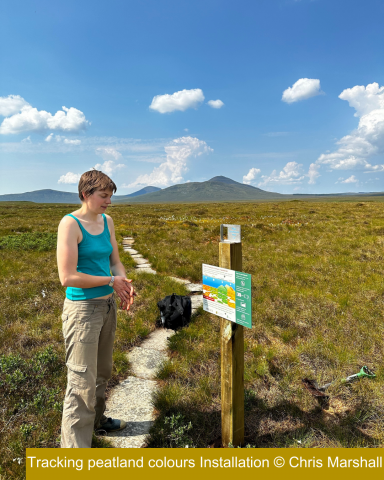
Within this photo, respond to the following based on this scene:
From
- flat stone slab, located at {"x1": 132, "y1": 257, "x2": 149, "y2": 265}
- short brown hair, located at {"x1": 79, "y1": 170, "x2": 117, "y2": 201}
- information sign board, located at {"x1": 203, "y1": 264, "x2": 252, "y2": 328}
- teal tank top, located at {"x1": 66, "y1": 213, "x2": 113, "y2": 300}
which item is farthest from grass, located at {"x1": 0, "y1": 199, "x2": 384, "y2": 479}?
short brown hair, located at {"x1": 79, "y1": 170, "x2": 117, "y2": 201}

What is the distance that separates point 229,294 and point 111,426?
83.7 inches

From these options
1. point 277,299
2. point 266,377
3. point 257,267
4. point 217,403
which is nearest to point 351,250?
point 257,267

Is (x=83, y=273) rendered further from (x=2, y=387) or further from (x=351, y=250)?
(x=351, y=250)

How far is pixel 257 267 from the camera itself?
996 centimetres

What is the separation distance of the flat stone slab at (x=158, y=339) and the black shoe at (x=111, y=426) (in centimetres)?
180

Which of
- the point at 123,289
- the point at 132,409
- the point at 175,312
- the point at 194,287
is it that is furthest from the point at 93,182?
the point at 194,287

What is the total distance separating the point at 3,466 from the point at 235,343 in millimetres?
2457

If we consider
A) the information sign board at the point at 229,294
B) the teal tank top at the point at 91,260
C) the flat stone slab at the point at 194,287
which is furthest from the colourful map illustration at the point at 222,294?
the flat stone slab at the point at 194,287

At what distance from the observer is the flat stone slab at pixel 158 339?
5.01m

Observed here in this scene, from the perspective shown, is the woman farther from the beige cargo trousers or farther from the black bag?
the black bag

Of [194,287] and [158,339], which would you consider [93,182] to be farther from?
[194,287]

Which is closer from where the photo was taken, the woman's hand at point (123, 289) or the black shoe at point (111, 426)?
the woman's hand at point (123, 289)

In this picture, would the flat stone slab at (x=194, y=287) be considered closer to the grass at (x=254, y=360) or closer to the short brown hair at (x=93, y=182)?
the grass at (x=254, y=360)

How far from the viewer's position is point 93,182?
2381 mm
